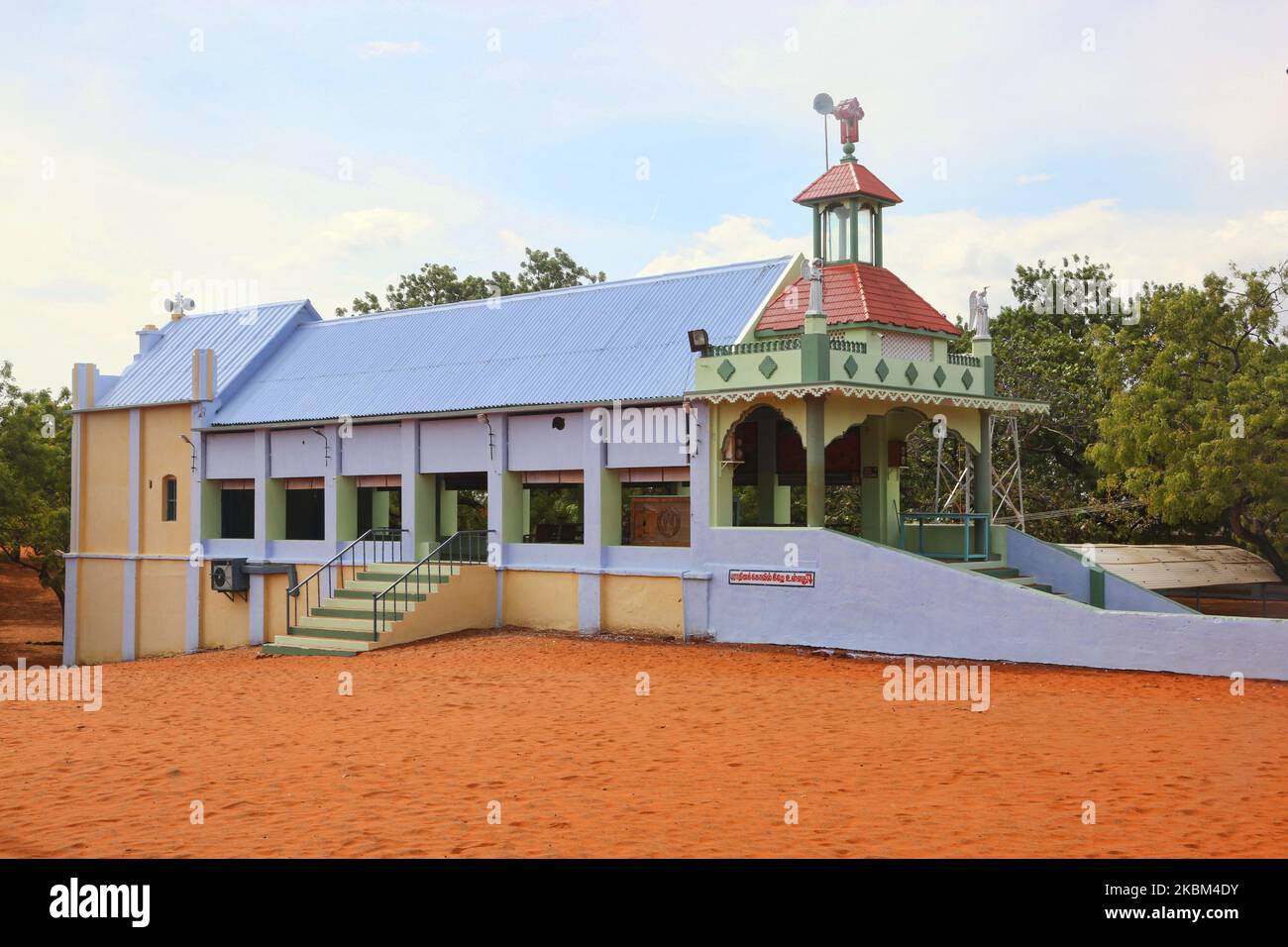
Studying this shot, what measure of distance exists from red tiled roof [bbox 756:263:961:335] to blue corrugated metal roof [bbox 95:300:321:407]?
1425cm

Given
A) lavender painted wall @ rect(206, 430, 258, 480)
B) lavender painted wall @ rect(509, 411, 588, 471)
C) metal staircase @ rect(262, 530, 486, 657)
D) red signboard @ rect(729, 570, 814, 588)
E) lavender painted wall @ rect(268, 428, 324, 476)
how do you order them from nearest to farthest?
1. red signboard @ rect(729, 570, 814, 588)
2. metal staircase @ rect(262, 530, 486, 657)
3. lavender painted wall @ rect(509, 411, 588, 471)
4. lavender painted wall @ rect(268, 428, 324, 476)
5. lavender painted wall @ rect(206, 430, 258, 480)

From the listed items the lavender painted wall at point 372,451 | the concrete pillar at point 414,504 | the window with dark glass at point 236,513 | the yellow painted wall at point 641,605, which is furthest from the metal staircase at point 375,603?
the window with dark glass at point 236,513

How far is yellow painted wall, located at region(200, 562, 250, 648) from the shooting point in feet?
93.8

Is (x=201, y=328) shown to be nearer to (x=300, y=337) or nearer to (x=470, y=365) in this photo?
(x=300, y=337)

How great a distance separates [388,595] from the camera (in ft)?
74.8

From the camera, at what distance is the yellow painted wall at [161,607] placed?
2989cm

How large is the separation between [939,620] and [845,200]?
332 inches

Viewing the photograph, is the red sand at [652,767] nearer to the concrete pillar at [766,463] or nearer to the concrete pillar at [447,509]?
the concrete pillar at [766,463]

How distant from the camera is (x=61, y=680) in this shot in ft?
65.5

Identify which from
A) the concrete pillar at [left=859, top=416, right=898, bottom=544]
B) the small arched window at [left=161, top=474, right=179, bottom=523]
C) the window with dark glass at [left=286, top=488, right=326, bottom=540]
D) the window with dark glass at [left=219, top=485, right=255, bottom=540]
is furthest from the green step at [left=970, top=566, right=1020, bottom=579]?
the small arched window at [left=161, top=474, right=179, bottom=523]

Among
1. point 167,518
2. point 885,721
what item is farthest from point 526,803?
point 167,518

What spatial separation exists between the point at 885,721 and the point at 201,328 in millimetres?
25015

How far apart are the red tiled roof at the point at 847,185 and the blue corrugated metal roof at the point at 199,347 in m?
14.6
